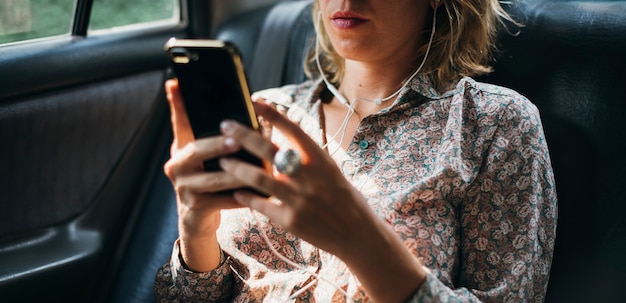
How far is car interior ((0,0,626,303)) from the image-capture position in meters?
1.27

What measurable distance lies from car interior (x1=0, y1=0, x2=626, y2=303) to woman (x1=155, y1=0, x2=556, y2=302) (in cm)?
11

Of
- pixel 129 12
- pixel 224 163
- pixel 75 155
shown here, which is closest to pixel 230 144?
pixel 224 163

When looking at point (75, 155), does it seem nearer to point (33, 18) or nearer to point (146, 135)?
point (146, 135)

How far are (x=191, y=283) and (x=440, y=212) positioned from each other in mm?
486

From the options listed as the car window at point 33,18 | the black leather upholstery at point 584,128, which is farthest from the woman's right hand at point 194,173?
the car window at point 33,18

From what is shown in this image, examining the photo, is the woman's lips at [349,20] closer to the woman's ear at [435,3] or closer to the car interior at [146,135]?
the woman's ear at [435,3]

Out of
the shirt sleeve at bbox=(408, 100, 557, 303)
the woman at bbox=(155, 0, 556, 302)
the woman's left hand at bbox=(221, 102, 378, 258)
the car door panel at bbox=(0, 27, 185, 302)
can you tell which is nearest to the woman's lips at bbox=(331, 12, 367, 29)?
the woman at bbox=(155, 0, 556, 302)

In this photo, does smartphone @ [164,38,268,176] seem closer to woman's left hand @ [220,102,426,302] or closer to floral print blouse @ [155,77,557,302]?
woman's left hand @ [220,102,426,302]

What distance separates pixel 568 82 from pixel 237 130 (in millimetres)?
771

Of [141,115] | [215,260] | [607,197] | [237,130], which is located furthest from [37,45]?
[607,197]

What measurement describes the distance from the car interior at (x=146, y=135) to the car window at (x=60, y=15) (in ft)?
0.08

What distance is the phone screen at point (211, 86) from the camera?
933 millimetres

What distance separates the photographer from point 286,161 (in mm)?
848

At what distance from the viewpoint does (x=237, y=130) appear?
87 centimetres
